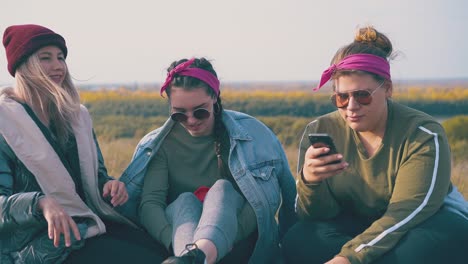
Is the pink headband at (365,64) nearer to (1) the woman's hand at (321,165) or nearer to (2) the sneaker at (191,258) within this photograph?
(1) the woman's hand at (321,165)

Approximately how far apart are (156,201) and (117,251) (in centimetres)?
39

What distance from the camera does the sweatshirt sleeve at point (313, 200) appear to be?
3.68 m

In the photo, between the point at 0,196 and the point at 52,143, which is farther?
the point at 52,143

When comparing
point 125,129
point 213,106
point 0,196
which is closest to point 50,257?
point 0,196

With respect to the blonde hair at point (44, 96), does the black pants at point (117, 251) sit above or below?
below

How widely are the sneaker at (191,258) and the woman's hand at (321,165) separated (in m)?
0.69

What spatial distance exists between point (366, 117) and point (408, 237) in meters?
0.64

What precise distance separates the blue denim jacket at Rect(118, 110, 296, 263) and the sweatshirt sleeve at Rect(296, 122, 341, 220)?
24cm

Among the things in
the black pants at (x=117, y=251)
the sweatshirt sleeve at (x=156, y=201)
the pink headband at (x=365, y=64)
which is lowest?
the black pants at (x=117, y=251)

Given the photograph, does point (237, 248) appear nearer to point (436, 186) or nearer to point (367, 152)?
point (367, 152)

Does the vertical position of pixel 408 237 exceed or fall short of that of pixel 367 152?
it falls short

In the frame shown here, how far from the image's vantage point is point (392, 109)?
147 inches

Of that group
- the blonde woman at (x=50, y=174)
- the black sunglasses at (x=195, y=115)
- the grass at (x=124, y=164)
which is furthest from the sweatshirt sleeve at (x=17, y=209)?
the grass at (x=124, y=164)

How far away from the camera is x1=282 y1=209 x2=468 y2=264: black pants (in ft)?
11.2
